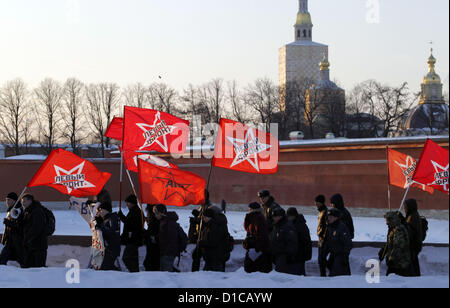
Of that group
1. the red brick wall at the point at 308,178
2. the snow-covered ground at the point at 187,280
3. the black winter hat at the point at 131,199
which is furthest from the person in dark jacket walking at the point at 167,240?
the red brick wall at the point at 308,178

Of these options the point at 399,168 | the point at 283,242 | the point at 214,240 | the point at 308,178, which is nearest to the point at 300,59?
the point at 308,178

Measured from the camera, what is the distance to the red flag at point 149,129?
10.4m

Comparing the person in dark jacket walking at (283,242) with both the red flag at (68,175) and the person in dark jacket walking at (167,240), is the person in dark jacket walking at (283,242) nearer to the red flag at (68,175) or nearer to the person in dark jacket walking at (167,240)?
the person in dark jacket walking at (167,240)

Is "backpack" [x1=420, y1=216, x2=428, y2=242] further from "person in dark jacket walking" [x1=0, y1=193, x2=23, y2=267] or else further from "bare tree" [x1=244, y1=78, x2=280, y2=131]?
"bare tree" [x1=244, y1=78, x2=280, y2=131]

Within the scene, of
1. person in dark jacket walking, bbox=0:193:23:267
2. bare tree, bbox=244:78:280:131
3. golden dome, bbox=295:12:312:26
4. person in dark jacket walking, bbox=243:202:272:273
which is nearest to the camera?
person in dark jacket walking, bbox=243:202:272:273

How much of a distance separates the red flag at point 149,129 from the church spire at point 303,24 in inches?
3436

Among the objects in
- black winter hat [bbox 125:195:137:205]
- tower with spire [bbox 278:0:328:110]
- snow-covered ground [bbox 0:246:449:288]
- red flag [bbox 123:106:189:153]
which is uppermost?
tower with spire [bbox 278:0:328:110]

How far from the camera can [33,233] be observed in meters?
9.05

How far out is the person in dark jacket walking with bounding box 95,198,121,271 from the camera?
844cm

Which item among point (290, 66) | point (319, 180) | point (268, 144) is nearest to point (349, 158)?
point (319, 180)

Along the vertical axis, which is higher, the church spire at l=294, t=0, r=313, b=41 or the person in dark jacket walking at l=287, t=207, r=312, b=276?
the church spire at l=294, t=0, r=313, b=41

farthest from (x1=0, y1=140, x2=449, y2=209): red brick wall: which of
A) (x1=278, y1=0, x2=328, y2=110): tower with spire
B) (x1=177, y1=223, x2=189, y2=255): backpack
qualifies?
(x1=278, y1=0, x2=328, y2=110): tower with spire

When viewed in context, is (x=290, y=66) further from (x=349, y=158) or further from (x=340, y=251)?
(x=340, y=251)
